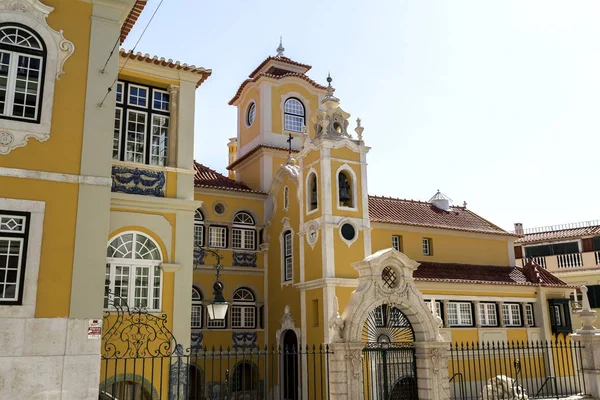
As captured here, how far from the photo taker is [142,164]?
620 inches

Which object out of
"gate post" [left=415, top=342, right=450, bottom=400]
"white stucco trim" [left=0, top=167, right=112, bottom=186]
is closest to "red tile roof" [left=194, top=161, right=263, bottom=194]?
"gate post" [left=415, top=342, right=450, bottom=400]

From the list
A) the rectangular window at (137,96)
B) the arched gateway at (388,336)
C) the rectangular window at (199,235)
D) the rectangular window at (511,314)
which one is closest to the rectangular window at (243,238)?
the rectangular window at (199,235)

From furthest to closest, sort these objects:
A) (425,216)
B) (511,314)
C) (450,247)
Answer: (425,216) → (450,247) → (511,314)

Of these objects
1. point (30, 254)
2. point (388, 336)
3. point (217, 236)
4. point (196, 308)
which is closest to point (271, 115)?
point (217, 236)

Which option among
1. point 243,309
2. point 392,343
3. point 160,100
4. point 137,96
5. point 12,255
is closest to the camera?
Result: point 12,255

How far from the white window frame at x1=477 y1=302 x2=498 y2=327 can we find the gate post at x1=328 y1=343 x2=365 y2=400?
12741 mm

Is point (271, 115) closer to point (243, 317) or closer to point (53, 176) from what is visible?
point (243, 317)

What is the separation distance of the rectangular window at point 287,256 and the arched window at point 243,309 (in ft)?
7.04

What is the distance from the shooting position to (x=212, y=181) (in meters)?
27.5

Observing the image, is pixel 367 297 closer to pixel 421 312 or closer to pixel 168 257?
pixel 421 312

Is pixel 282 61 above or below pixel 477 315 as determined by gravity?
above

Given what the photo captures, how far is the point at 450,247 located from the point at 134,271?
61.3 feet

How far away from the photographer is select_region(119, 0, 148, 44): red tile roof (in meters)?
14.8

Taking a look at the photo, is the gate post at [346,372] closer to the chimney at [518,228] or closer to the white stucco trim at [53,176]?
the white stucco trim at [53,176]
